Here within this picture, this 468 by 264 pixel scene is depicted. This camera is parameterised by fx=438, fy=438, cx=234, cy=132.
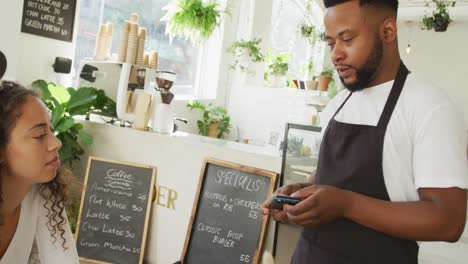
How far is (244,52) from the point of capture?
5730mm

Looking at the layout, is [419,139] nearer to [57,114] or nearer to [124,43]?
Answer: [57,114]

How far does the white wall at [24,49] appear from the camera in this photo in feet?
8.62

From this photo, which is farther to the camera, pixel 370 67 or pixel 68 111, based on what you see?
pixel 68 111

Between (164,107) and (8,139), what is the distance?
1.51m

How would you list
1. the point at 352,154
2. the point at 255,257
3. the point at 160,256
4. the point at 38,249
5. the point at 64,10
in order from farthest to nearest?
1. the point at 64,10
2. the point at 160,256
3. the point at 255,257
4. the point at 38,249
5. the point at 352,154

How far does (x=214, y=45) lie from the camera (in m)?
5.64

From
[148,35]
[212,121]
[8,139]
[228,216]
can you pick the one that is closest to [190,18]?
[148,35]

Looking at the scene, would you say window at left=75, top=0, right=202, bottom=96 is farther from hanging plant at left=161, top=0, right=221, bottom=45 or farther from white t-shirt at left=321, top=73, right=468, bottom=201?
white t-shirt at left=321, top=73, right=468, bottom=201

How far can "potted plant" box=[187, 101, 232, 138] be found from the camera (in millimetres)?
5199

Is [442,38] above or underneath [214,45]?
above

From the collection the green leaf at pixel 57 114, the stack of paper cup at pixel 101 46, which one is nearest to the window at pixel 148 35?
the stack of paper cup at pixel 101 46

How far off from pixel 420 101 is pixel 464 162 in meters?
0.16

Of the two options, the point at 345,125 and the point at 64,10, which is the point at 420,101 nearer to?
the point at 345,125

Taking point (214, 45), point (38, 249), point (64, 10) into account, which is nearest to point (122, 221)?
point (38, 249)
